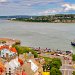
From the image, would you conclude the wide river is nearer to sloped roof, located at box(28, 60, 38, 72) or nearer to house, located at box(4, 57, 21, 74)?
sloped roof, located at box(28, 60, 38, 72)

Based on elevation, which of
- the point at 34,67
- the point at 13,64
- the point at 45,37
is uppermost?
the point at 13,64

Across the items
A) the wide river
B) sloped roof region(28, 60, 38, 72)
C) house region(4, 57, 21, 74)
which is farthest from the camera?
the wide river

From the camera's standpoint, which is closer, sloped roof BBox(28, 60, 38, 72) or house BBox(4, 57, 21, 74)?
house BBox(4, 57, 21, 74)

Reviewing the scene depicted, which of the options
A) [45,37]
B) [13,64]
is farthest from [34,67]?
[45,37]

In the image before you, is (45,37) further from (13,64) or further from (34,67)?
(13,64)

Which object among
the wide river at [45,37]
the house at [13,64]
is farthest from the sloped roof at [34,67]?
the wide river at [45,37]

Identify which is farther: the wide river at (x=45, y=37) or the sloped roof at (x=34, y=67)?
the wide river at (x=45, y=37)

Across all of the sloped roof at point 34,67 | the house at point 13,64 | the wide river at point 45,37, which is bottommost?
the wide river at point 45,37

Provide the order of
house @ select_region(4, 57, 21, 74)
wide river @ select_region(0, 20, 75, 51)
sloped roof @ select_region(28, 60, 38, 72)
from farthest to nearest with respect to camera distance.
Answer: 1. wide river @ select_region(0, 20, 75, 51)
2. sloped roof @ select_region(28, 60, 38, 72)
3. house @ select_region(4, 57, 21, 74)

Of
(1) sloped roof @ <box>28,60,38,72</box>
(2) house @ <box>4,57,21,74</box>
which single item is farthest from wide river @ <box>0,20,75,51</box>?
(2) house @ <box>4,57,21,74</box>

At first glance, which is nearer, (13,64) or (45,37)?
(13,64)

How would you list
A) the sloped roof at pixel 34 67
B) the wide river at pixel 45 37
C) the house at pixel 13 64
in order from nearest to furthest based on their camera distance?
the house at pixel 13 64 < the sloped roof at pixel 34 67 < the wide river at pixel 45 37

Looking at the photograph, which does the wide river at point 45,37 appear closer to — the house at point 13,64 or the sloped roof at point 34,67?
the sloped roof at point 34,67
